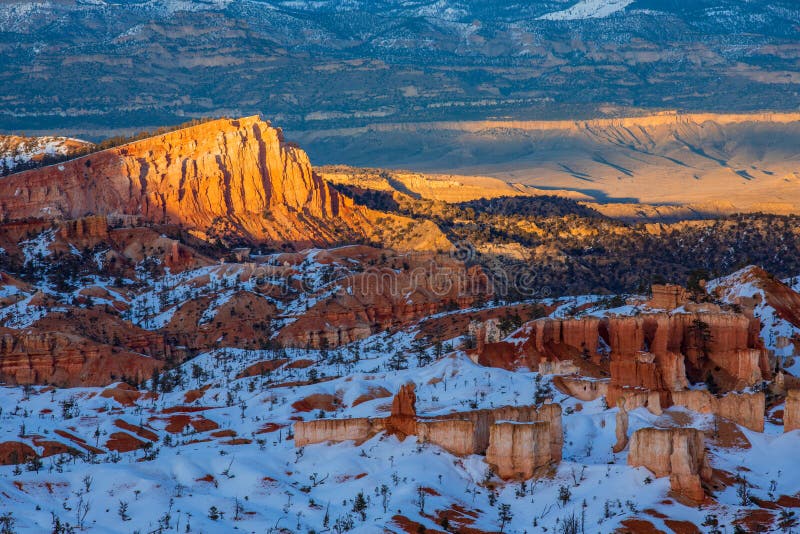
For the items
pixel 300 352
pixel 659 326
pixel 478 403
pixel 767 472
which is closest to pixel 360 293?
pixel 300 352

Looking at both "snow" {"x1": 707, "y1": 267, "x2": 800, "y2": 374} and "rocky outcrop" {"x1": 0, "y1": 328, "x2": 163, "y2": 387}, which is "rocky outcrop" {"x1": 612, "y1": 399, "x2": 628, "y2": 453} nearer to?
"snow" {"x1": 707, "y1": 267, "x2": 800, "y2": 374}

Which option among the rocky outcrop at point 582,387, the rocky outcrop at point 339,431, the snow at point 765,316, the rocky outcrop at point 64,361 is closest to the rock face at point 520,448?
the rocky outcrop at point 339,431

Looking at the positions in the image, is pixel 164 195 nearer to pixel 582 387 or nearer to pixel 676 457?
pixel 582 387

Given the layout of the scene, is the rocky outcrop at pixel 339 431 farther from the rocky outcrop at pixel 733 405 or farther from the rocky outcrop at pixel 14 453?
the rocky outcrop at pixel 733 405

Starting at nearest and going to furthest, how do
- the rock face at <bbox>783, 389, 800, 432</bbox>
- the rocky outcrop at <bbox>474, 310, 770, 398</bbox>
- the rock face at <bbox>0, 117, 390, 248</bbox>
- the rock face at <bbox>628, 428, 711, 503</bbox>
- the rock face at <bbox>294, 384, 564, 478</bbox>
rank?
the rock face at <bbox>628, 428, 711, 503</bbox> < the rock face at <bbox>294, 384, 564, 478</bbox> < the rock face at <bbox>783, 389, 800, 432</bbox> < the rocky outcrop at <bbox>474, 310, 770, 398</bbox> < the rock face at <bbox>0, 117, 390, 248</bbox>

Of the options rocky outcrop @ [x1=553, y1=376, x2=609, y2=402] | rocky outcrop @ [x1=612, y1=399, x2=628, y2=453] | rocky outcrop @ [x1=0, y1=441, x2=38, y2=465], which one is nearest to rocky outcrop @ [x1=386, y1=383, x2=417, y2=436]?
rocky outcrop @ [x1=612, y1=399, x2=628, y2=453]

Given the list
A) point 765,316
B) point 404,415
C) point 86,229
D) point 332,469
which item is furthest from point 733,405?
point 86,229

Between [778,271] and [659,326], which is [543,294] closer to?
[778,271]

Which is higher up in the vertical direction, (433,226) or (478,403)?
(478,403)
